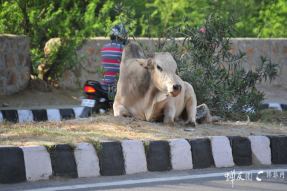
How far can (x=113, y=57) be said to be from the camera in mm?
7973

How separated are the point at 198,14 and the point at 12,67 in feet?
35.9

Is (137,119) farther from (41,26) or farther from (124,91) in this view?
(41,26)

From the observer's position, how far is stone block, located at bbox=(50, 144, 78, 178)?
3990 millimetres

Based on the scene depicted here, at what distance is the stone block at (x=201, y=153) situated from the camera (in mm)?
4754

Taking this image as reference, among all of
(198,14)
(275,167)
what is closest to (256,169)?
(275,167)

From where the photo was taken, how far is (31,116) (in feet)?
28.1

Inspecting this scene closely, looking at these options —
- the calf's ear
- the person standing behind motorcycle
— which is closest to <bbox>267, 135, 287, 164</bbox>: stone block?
the calf's ear

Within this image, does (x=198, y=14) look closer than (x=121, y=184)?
No

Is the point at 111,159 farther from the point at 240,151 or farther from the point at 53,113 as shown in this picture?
the point at 53,113

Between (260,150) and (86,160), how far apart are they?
2.22 metres

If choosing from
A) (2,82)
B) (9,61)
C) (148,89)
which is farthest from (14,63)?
(148,89)

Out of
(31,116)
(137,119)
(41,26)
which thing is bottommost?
(31,116)

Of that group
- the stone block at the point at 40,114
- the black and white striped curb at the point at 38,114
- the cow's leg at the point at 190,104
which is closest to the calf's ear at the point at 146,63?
the cow's leg at the point at 190,104

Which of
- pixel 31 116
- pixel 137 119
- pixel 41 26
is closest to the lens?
pixel 137 119
